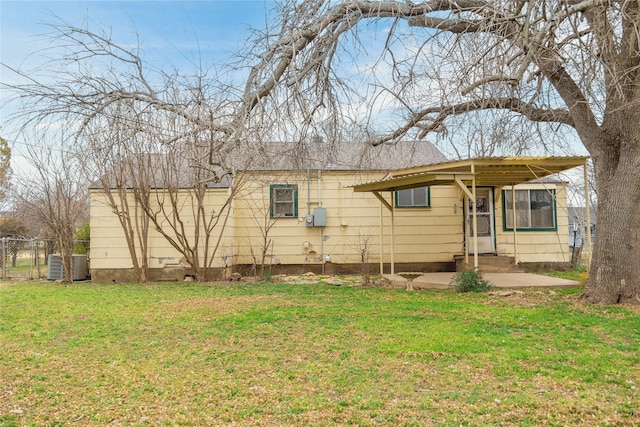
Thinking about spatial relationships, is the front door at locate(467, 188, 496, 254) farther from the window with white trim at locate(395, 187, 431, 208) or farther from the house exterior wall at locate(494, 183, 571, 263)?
the window with white trim at locate(395, 187, 431, 208)

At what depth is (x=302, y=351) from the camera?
16.1 ft

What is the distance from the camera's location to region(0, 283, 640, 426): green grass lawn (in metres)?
3.34

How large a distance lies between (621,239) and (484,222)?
5.89 meters

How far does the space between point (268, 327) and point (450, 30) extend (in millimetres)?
4312

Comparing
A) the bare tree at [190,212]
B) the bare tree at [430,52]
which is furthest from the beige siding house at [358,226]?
the bare tree at [430,52]

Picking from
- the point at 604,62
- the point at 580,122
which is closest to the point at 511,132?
the point at 580,122

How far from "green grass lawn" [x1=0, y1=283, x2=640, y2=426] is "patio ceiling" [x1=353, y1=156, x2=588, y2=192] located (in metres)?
2.84

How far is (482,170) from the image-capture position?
33.6 ft

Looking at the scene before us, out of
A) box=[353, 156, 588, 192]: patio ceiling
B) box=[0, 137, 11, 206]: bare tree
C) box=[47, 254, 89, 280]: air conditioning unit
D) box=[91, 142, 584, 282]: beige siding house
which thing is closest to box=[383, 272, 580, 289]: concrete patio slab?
box=[91, 142, 584, 282]: beige siding house

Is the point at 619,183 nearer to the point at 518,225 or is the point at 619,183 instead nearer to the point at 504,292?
the point at 504,292

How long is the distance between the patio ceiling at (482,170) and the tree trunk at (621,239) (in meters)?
1.65

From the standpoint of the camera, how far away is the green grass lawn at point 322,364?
3.34 metres

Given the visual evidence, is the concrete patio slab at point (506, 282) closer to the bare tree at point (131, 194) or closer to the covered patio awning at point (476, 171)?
the covered patio awning at point (476, 171)

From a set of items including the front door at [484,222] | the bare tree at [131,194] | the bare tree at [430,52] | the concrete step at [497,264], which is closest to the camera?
the bare tree at [430,52]
